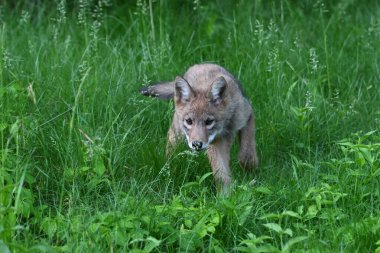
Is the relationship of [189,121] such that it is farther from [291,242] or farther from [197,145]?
[291,242]

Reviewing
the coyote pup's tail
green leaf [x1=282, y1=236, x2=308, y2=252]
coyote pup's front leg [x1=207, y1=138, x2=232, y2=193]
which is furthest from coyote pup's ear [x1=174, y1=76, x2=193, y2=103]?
green leaf [x1=282, y1=236, x2=308, y2=252]

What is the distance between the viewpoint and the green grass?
5.06 meters

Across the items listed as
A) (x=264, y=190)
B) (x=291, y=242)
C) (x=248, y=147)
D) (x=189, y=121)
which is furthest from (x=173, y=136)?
(x=291, y=242)

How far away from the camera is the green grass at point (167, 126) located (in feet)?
16.6

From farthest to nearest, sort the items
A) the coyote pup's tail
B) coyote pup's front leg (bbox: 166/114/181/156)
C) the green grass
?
the coyote pup's tail
coyote pup's front leg (bbox: 166/114/181/156)
the green grass

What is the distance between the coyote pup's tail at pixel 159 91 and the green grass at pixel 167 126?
0.12 meters

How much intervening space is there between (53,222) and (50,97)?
6.55ft

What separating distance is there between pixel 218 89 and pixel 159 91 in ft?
1.94

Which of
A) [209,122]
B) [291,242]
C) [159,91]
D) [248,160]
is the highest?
[159,91]

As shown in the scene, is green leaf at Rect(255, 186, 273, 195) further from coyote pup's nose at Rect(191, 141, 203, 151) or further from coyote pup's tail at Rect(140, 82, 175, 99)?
coyote pup's tail at Rect(140, 82, 175, 99)

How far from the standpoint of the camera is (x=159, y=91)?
6934mm

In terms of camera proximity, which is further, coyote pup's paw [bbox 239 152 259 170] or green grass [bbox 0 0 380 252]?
coyote pup's paw [bbox 239 152 259 170]

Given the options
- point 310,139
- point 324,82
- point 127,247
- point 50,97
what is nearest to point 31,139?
point 50,97

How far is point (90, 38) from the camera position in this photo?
8375 millimetres
